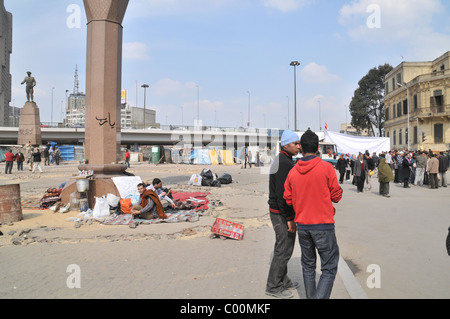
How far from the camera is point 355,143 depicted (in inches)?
953

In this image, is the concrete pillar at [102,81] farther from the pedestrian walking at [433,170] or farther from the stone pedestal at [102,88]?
the pedestrian walking at [433,170]

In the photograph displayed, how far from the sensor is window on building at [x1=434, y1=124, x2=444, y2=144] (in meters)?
41.5

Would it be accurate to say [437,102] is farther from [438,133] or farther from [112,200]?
[112,200]

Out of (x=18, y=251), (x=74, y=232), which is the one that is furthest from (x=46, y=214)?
(x=18, y=251)

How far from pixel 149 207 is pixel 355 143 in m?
20.1

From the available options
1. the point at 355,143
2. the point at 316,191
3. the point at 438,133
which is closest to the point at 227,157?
the point at 355,143

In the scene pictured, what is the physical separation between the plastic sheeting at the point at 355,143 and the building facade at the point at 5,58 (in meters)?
84.6

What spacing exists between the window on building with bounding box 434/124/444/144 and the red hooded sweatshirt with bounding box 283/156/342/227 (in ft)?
153

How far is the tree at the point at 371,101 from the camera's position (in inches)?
2394

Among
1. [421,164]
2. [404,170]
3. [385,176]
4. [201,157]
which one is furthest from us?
[201,157]

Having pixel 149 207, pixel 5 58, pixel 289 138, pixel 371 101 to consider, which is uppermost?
pixel 5 58

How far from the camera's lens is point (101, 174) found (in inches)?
386
